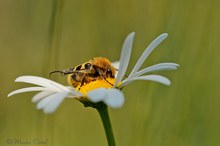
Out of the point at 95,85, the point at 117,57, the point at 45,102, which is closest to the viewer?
the point at 45,102

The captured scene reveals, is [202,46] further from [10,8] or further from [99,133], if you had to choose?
[10,8]

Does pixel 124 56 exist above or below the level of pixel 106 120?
above

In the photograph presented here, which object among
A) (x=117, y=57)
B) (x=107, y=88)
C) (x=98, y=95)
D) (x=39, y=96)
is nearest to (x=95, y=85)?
(x=107, y=88)

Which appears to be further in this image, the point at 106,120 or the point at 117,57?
the point at 117,57

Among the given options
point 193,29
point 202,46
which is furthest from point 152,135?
point 193,29

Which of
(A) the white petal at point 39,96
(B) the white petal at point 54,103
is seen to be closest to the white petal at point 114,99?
(B) the white petal at point 54,103

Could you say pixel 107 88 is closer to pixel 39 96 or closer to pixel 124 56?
pixel 124 56

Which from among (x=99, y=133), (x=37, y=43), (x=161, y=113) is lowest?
(x=99, y=133)
